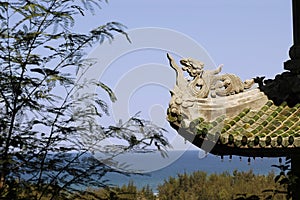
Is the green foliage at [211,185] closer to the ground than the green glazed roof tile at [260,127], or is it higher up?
higher up

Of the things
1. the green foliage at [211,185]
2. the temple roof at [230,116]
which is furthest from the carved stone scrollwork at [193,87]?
the green foliage at [211,185]

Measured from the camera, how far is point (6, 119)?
264 centimetres

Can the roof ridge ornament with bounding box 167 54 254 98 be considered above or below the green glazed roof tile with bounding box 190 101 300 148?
above

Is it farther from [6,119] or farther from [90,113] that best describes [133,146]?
[6,119]

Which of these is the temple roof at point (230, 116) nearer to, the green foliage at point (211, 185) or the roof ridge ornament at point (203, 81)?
the roof ridge ornament at point (203, 81)

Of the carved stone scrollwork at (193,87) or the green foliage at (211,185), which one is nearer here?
the carved stone scrollwork at (193,87)

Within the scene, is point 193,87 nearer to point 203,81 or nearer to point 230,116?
point 203,81

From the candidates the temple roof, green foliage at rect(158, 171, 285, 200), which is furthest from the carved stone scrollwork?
green foliage at rect(158, 171, 285, 200)

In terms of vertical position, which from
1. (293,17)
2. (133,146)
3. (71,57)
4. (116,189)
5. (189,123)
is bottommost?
(116,189)

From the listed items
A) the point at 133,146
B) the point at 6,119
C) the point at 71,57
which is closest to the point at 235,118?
the point at 133,146

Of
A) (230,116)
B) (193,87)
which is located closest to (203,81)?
(193,87)

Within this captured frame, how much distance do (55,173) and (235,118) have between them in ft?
3.78

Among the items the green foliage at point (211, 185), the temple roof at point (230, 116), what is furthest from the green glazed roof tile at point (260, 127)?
the green foliage at point (211, 185)

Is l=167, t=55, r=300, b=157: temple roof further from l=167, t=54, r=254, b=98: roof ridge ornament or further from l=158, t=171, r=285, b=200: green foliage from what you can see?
l=158, t=171, r=285, b=200: green foliage
